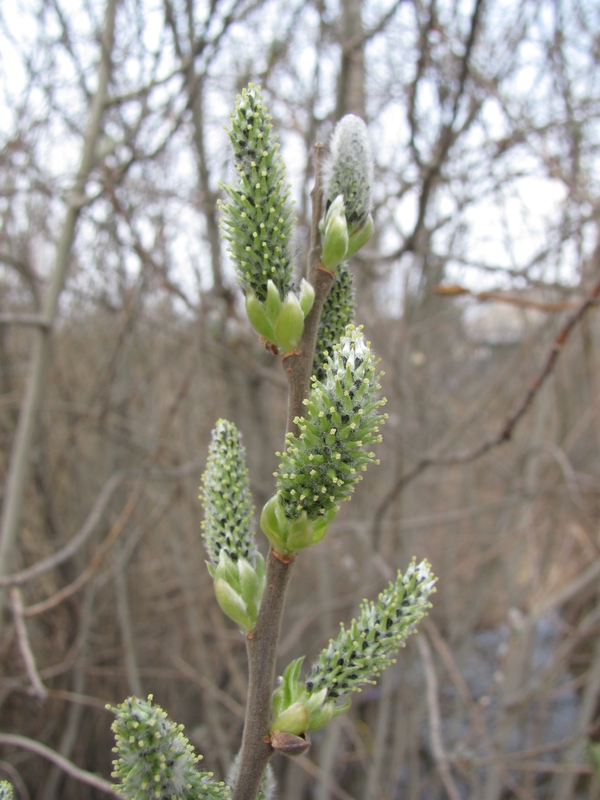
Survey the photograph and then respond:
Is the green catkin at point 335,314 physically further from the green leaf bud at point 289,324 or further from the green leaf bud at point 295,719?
the green leaf bud at point 295,719

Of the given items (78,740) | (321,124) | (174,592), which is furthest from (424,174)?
(78,740)

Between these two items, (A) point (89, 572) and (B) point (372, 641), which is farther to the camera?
(A) point (89, 572)

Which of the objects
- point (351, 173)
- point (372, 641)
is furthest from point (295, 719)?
point (351, 173)

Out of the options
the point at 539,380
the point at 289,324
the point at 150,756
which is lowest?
the point at 150,756

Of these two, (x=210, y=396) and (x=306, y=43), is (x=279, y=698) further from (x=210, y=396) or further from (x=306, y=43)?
(x=306, y=43)

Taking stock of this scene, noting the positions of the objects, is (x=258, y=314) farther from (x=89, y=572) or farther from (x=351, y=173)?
(x=89, y=572)

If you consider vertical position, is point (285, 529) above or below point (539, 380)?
below
